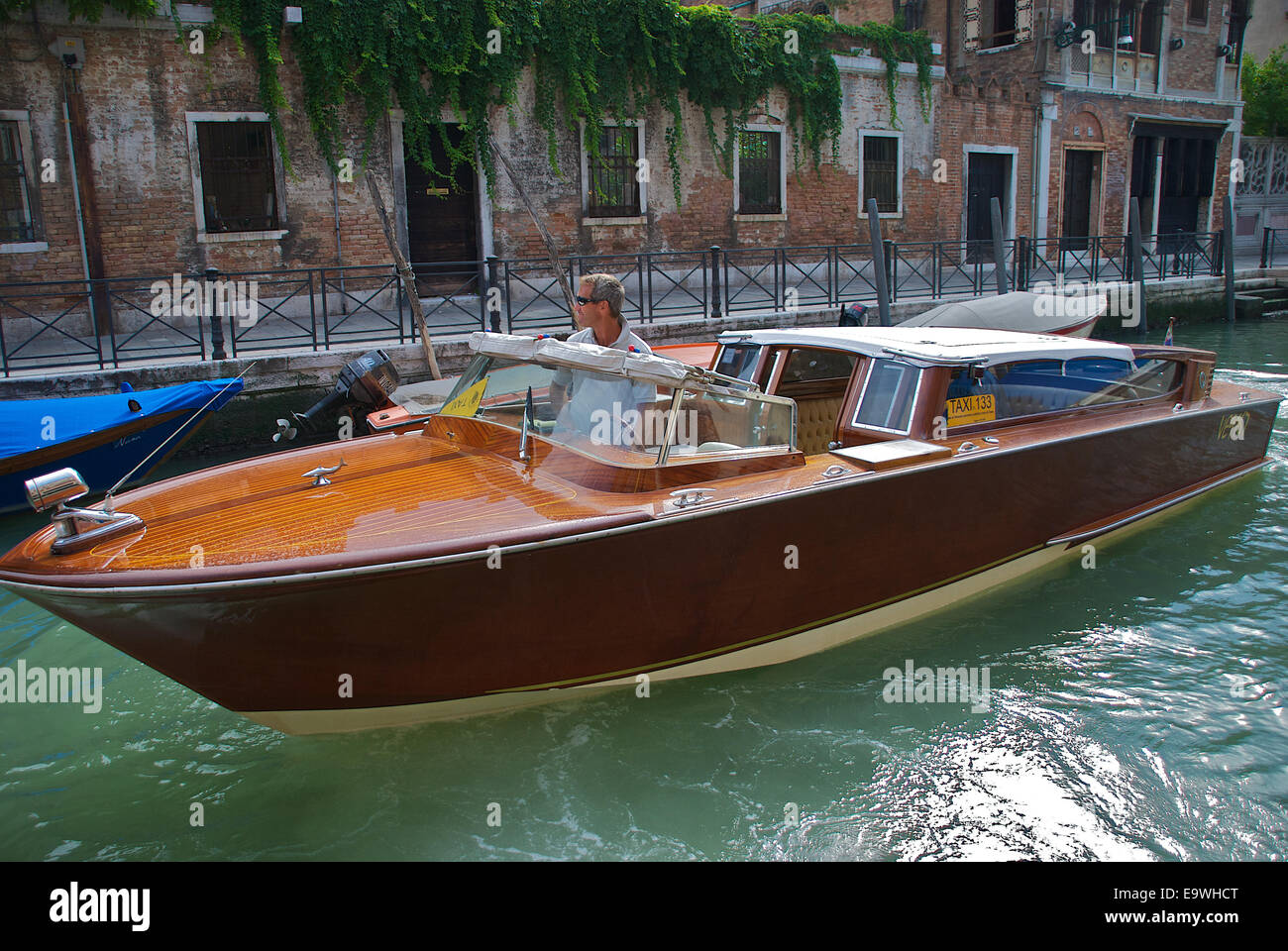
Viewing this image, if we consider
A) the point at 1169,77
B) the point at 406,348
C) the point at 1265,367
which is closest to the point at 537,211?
the point at 406,348

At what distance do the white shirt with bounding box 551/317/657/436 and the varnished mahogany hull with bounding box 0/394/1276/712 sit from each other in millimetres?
524

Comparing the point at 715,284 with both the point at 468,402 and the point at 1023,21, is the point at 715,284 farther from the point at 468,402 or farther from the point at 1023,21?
the point at 1023,21

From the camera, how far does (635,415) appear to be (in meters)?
3.76

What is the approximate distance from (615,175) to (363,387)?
7.81 meters

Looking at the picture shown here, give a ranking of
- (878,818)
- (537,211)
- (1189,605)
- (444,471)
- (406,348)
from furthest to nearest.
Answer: (537,211)
(406,348)
(1189,605)
(444,471)
(878,818)

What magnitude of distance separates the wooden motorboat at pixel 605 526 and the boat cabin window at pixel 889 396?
0.4 inches

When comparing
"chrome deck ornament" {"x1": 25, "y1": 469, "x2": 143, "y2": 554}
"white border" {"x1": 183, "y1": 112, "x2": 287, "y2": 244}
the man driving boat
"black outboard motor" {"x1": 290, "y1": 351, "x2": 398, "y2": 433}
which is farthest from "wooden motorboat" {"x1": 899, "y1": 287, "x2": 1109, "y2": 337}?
"chrome deck ornament" {"x1": 25, "y1": 469, "x2": 143, "y2": 554}

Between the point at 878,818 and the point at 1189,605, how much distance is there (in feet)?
8.43

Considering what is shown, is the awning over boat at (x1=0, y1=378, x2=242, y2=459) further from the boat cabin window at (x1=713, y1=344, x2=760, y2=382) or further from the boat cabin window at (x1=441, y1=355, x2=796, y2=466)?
the boat cabin window at (x1=713, y1=344, x2=760, y2=382)

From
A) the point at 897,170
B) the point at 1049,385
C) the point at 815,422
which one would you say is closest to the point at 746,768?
the point at 815,422

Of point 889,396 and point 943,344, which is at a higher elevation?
point 943,344

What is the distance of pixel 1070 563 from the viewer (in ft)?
17.4
